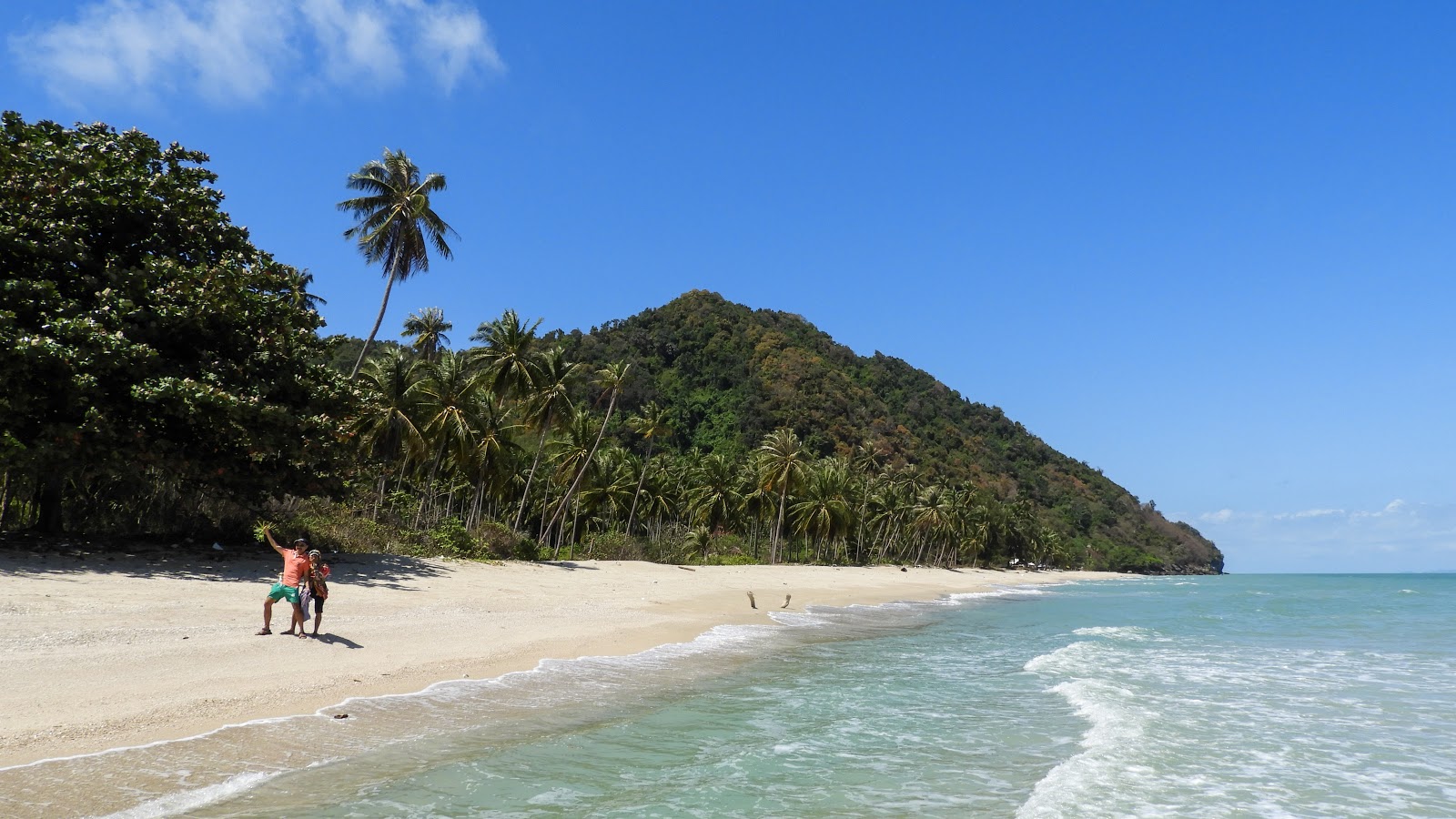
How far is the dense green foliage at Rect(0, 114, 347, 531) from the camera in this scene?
15586 mm

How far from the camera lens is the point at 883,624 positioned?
25891 millimetres

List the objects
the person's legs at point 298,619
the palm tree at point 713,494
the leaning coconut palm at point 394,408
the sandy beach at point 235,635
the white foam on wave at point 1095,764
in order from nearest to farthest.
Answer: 1. the white foam on wave at point 1095,764
2. the sandy beach at point 235,635
3. the person's legs at point 298,619
4. the leaning coconut palm at point 394,408
5. the palm tree at point 713,494

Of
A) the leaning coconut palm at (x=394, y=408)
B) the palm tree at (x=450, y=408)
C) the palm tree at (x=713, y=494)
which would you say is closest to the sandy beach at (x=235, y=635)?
the leaning coconut palm at (x=394, y=408)

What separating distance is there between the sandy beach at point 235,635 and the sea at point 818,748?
663 mm

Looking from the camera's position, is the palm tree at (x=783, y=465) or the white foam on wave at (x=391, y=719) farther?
the palm tree at (x=783, y=465)

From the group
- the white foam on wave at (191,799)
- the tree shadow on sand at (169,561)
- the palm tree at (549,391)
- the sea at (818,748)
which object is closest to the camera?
the white foam on wave at (191,799)

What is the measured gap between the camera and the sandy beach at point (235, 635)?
8297 millimetres

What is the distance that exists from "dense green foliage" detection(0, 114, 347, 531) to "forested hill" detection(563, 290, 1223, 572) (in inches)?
2492

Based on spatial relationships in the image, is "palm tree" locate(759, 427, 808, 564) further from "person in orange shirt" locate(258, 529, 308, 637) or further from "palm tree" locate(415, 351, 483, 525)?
"person in orange shirt" locate(258, 529, 308, 637)

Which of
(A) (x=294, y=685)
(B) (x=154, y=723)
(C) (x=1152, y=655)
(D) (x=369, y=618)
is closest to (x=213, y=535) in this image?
(D) (x=369, y=618)

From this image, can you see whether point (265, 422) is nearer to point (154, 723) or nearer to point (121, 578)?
point (121, 578)

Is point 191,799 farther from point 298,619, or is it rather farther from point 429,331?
point 429,331

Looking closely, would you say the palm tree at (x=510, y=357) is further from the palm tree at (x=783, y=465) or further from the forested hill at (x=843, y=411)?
the forested hill at (x=843, y=411)

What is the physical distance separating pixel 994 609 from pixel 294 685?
3202 cm
